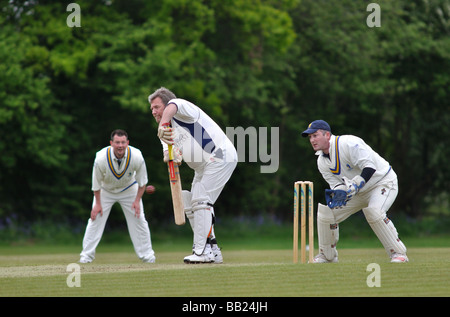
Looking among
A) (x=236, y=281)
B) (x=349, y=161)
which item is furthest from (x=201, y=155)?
(x=236, y=281)

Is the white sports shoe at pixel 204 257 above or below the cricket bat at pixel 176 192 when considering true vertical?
below

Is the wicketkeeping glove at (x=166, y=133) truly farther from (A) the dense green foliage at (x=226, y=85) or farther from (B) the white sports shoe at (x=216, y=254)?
(A) the dense green foliage at (x=226, y=85)

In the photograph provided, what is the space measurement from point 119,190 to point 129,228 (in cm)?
49

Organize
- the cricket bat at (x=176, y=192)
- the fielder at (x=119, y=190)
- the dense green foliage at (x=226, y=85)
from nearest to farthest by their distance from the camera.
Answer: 1. the cricket bat at (x=176, y=192)
2. the fielder at (x=119, y=190)
3. the dense green foliage at (x=226, y=85)

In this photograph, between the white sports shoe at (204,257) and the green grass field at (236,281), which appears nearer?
the green grass field at (236,281)

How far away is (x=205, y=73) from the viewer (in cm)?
1784

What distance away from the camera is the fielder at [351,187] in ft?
23.1

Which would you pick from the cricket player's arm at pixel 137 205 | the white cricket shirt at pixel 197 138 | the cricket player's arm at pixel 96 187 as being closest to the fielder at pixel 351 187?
the white cricket shirt at pixel 197 138

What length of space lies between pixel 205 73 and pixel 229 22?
1794mm

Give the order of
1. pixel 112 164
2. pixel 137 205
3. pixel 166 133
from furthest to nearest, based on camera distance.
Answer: pixel 137 205, pixel 112 164, pixel 166 133

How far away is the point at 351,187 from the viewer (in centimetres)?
696

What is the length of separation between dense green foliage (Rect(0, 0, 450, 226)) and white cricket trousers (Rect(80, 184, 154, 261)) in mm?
6753

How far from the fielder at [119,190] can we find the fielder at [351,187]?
8.28ft

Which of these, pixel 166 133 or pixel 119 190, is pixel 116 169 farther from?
pixel 166 133
